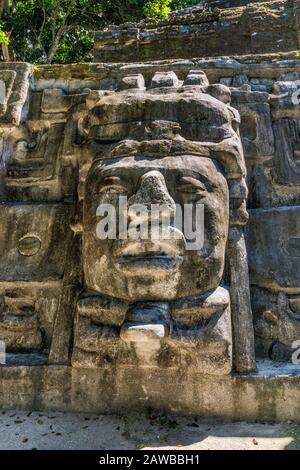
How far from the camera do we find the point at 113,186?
9.14 ft

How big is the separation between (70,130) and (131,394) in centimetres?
220

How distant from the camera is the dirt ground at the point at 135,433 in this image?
8.06ft

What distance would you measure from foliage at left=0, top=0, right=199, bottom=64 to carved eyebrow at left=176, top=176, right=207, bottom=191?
30.8ft

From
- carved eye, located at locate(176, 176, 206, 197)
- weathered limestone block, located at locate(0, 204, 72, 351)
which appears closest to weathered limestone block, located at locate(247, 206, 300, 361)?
carved eye, located at locate(176, 176, 206, 197)

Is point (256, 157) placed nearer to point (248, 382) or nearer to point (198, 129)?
A: point (198, 129)

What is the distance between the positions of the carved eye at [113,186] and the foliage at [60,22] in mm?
9247

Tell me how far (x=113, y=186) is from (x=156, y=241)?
0.47m

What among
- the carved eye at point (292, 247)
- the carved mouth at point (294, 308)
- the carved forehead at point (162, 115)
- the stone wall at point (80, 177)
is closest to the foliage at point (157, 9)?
the stone wall at point (80, 177)

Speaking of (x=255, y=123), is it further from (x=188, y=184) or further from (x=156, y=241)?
(x=156, y=241)

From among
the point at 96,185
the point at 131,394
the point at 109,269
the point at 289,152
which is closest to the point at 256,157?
the point at 289,152

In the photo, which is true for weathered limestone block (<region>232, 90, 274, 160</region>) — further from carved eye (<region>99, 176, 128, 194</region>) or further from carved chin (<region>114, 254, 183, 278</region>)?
carved chin (<region>114, 254, 183, 278</region>)

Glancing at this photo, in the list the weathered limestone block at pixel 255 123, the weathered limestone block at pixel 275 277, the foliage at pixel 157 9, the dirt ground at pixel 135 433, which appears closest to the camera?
the dirt ground at pixel 135 433

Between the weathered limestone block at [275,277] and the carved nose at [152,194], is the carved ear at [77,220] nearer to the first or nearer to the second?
the carved nose at [152,194]

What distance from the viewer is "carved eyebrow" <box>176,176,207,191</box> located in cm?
275
